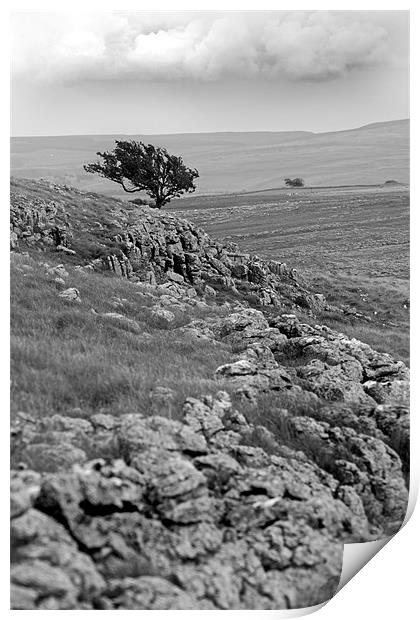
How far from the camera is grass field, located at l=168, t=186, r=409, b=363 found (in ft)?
27.4

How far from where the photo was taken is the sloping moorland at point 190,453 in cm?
495

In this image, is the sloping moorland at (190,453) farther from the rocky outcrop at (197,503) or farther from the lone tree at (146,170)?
the lone tree at (146,170)

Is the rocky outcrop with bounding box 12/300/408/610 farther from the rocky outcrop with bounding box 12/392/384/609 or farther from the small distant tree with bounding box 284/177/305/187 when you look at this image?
the small distant tree with bounding box 284/177/305/187

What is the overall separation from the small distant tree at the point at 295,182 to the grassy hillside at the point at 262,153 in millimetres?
125

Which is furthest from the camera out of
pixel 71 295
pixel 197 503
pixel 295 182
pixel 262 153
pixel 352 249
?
pixel 295 182

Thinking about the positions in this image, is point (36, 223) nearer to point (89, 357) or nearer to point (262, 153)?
point (262, 153)

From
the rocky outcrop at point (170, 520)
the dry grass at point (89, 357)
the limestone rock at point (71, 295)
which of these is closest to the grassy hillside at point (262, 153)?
the dry grass at point (89, 357)

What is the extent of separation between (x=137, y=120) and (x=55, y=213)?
913 cm

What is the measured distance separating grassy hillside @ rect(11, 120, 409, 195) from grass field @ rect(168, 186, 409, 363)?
54cm

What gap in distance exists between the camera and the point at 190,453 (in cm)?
564

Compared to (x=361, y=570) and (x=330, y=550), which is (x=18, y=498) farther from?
(x=361, y=570)

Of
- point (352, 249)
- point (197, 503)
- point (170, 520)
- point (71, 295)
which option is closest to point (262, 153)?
point (352, 249)

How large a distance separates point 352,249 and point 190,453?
263 inches

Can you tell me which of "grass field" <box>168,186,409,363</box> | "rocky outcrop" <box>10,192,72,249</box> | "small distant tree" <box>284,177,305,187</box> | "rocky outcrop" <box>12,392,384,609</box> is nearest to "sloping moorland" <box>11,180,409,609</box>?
"rocky outcrop" <box>12,392,384,609</box>
